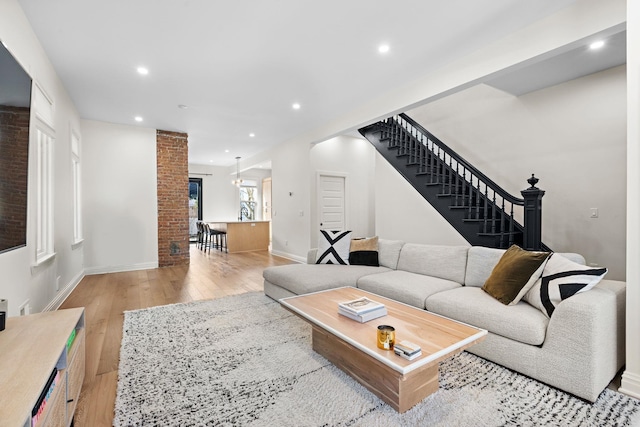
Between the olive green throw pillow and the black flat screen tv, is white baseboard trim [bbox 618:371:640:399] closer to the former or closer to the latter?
the olive green throw pillow

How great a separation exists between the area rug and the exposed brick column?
3.64 m

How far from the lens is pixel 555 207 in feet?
13.7

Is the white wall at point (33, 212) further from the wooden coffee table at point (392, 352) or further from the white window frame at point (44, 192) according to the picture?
the wooden coffee table at point (392, 352)

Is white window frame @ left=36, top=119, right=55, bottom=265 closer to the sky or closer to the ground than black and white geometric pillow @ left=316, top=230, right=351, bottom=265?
closer to the sky

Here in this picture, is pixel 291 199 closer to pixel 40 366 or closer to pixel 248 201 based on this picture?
pixel 248 201

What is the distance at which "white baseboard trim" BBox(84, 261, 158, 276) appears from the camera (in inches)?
207

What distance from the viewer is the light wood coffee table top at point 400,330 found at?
1504mm

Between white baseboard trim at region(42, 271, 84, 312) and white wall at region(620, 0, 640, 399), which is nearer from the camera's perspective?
white wall at region(620, 0, 640, 399)

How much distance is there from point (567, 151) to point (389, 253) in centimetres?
289

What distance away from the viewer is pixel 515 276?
7.29ft

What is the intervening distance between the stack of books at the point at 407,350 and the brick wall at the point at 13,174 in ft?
7.76

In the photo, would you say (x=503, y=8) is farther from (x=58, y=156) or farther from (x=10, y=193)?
(x=58, y=156)

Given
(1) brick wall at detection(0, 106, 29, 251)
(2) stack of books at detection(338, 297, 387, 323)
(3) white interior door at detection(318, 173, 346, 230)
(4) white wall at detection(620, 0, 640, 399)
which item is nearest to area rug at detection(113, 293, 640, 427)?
(4) white wall at detection(620, 0, 640, 399)

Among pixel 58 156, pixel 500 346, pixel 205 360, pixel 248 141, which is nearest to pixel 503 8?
pixel 500 346
